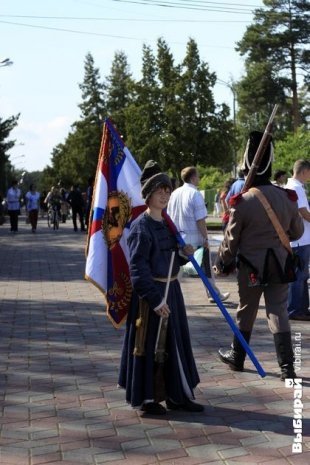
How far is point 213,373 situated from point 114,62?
9223 centimetres

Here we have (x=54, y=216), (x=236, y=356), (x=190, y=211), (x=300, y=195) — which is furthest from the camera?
(x=54, y=216)

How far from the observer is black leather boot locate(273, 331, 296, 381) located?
21.8ft

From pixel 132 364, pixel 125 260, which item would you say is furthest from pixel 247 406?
pixel 125 260

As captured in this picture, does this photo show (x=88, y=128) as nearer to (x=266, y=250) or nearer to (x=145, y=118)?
(x=145, y=118)

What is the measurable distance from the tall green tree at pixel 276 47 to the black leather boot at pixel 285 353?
169ft

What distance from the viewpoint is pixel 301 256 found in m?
9.51

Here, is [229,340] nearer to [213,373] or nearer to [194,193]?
[213,373]

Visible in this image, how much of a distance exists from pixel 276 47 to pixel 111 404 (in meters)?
54.1

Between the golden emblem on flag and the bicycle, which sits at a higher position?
the golden emblem on flag

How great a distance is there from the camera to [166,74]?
2189 inches

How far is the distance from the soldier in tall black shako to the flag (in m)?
0.86

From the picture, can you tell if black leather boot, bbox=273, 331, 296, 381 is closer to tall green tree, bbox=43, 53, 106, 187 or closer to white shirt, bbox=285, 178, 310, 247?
white shirt, bbox=285, 178, 310, 247

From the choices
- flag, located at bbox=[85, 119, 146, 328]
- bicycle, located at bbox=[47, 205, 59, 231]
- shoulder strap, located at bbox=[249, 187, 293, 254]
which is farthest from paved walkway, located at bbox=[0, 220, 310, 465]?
bicycle, located at bbox=[47, 205, 59, 231]

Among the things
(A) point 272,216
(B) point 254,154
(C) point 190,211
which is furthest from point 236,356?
(C) point 190,211
